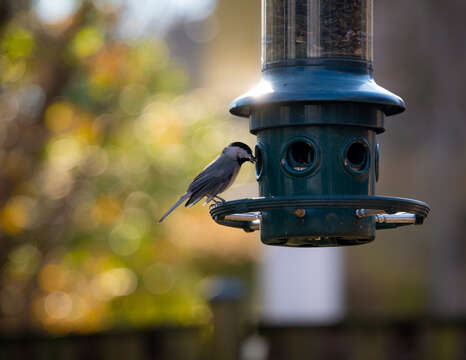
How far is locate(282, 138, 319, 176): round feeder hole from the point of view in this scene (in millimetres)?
4625

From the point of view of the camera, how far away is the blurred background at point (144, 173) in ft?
33.9

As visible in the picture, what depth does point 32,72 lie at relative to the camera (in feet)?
32.4

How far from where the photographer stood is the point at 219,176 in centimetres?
518

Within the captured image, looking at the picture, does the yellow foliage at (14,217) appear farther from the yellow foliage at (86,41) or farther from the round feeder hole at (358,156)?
the round feeder hole at (358,156)

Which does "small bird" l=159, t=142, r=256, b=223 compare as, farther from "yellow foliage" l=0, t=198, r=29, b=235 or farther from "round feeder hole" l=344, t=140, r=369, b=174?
"yellow foliage" l=0, t=198, r=29, b=235

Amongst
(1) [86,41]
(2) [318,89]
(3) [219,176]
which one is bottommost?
(3) [219,176]

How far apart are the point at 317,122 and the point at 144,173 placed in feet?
24.9

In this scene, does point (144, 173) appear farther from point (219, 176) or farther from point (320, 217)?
point (320, 217)

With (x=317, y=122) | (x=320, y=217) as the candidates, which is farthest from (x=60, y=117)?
(x=320, y=217)

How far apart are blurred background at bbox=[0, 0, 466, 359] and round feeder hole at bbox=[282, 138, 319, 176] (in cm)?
366

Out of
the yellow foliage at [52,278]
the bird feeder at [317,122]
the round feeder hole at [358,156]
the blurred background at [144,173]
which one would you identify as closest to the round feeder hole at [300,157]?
the bird feeder at [317,122]

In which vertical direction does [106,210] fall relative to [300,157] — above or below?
above

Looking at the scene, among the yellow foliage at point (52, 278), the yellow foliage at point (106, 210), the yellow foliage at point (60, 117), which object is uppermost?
the yellow foliage at point (60, 117)

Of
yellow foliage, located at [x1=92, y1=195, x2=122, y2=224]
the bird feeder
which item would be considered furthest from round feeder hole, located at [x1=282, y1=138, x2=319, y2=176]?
yellow foliage, located at [x1=92, y1=195, x2=122, y2=224]
